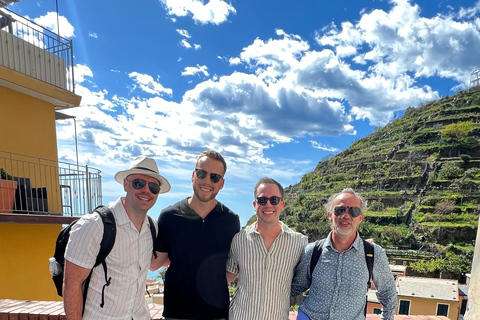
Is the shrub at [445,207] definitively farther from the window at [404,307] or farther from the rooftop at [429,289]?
the window at [404,307]

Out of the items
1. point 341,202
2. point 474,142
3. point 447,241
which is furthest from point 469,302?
point 474,142

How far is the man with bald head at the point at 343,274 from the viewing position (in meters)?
1.94

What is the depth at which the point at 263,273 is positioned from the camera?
2.05 meters

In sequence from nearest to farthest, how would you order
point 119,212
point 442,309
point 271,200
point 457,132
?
point 119,212 < point 271,200 < point 442,309 < point 457,132

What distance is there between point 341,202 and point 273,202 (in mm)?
485

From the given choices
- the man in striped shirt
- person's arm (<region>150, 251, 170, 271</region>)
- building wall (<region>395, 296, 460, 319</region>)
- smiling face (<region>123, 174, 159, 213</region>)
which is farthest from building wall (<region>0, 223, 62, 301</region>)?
building wall (<region>395, 296, 460, 319</region>)

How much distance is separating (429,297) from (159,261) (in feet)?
85.1

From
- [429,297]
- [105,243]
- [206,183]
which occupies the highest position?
[206,183]

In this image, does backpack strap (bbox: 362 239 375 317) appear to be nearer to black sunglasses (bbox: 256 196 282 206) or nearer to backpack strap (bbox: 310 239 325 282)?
backpack strap (bbox: 310 239 325 282)

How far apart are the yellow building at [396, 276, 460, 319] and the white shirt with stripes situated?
80.6 feet

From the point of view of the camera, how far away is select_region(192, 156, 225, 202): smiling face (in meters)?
2.24

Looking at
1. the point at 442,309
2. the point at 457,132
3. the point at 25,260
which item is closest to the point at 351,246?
the point at 25,260

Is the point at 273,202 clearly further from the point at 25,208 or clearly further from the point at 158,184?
the point at 25,208

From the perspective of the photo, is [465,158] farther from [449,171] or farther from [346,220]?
[346,220]
